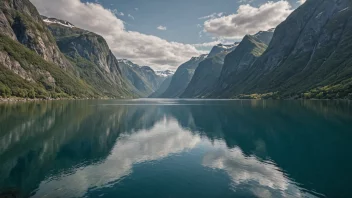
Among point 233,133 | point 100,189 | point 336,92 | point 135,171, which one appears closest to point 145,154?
point 135,171

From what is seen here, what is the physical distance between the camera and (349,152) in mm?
39344

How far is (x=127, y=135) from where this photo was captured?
60125 millimetres

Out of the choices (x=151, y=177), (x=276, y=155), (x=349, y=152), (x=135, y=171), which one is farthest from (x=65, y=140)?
(x=349, y=152)

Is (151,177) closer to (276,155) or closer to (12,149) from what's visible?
(276,155)

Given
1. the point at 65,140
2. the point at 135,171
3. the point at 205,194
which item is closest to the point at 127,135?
the point at 65,140

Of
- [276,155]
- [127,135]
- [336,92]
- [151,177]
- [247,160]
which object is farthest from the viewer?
[336,92]

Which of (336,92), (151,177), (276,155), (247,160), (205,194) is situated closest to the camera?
(205,194)

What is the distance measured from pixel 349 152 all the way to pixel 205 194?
28695 mm

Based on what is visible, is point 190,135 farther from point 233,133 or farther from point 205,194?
point 205,194

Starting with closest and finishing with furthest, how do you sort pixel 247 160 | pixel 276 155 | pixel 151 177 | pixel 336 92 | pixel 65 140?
1. pixel 151 177
2. pixel 247 160
3. pixel 276 155
4. pixel 65 140
5. pixel 336 92

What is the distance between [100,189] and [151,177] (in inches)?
251

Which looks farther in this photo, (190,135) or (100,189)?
(190,135)

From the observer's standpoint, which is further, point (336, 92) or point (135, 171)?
point (336, 92)

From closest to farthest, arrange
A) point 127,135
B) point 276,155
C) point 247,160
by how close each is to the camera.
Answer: point 247,160, point 276,155, point 127,135
